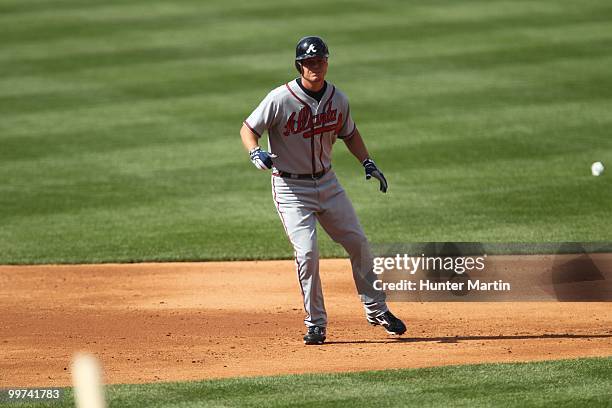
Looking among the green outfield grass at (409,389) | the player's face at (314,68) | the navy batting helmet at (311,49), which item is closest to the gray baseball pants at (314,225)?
the player's face at (314,68)

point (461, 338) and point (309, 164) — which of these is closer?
point (309, 164)

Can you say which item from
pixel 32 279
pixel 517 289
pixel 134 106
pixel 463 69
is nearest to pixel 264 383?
pixel 517 289

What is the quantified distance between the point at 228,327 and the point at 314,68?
204cm

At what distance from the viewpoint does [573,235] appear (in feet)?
33.3

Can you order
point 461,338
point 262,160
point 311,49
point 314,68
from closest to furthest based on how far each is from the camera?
point 262,160 → point 311,49 → point 314,68 → point 461,338

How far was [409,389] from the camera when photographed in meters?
5.98

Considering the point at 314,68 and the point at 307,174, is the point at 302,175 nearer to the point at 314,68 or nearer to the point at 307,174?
the point at 307,174

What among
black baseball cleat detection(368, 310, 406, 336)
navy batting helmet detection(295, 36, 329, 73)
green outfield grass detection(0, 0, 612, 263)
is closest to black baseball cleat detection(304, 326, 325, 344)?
black baseball cleat detection(368, 310, 406, 336)

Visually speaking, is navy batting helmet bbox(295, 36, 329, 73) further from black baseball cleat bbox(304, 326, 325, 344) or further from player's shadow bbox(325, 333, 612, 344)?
player's shadow bbox(325, 333, 612, 344)

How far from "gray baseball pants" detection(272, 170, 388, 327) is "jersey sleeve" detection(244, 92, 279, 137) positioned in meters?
0.40

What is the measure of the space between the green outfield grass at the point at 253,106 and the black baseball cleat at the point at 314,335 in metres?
2.99

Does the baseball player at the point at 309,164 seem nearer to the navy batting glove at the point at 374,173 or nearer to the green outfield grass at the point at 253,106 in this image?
the navy batting glove at the point at 374,173

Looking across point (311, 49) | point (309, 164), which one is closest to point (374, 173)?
point (309, 164)

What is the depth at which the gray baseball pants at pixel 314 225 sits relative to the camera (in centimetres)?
716
